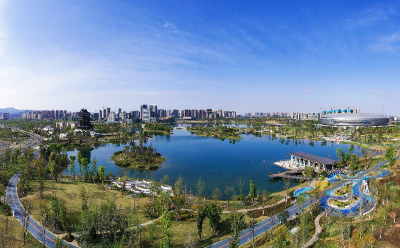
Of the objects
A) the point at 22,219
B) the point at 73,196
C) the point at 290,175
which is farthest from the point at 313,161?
the point at 22,219

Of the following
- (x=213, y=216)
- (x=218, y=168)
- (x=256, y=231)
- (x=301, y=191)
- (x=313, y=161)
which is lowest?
(x=256, y=231)

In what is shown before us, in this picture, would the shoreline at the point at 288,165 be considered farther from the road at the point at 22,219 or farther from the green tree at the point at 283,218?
the road at the point at 22,219

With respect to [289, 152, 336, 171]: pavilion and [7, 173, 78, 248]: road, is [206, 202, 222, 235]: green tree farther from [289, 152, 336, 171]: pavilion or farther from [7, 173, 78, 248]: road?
[289, 152, 336, 171]: pavilion

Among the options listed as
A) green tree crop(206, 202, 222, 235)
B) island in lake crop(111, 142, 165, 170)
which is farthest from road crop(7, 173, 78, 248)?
island in lake crop(111, 142, 165, 170)

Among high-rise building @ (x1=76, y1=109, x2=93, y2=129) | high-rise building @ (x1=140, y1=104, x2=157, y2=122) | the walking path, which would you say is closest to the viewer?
the walking path

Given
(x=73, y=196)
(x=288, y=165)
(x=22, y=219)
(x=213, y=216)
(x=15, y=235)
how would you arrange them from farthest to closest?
1. (x=288, y=165)
2. (x=73, y=196)
3. (x=213, y=216)
4. (x=22, y=219)
5. (x=15, y=235)

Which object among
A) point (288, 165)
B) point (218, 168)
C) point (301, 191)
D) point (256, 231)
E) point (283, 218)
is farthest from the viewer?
point (288, 165)

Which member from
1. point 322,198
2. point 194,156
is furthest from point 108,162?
point 322,198

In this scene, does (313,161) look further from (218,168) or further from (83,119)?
(83,119)

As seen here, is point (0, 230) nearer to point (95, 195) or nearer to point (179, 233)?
point (95, 195)

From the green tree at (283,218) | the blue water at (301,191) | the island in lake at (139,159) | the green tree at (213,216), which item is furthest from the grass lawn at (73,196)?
the blue water at (301,191)

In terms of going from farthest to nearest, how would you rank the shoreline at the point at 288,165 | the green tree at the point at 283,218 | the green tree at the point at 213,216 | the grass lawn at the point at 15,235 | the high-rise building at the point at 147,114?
the high-rise building at the point at 147,114, the shoreline at the point at 288,165, the green tree at the point at 283,218, the green tree at the point at 213,216, the grass lawn at the point at 15,235
